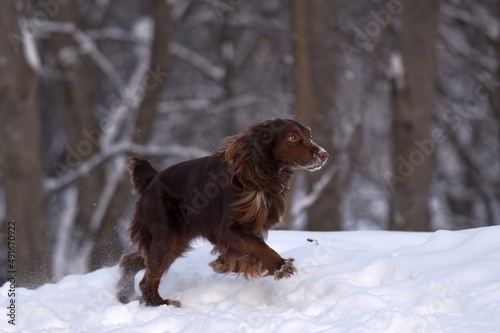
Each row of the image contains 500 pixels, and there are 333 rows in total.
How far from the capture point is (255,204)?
629cm

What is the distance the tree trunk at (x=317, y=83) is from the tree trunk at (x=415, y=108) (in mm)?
1280

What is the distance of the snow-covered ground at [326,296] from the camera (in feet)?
17.4

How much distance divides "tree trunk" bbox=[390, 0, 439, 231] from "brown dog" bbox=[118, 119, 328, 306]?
816 centimetres

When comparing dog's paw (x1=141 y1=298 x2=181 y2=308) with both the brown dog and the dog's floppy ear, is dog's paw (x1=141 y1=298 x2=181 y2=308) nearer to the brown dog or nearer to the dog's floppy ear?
the brown dog

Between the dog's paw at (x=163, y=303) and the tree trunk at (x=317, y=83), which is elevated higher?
the dog's paw at (x=163, y=303)

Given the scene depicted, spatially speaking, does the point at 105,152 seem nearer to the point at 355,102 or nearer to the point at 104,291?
the point at 355,102

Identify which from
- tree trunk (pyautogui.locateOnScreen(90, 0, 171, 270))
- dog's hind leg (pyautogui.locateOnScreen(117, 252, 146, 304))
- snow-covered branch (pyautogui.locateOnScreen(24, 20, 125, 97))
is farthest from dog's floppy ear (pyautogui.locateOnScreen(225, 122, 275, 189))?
snow-covered branch (pyautogui.locateOnScreen(24, 20, 125, 97))

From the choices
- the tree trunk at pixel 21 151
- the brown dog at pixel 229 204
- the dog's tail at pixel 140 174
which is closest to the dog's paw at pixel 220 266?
the brown dog at pixel 229 204

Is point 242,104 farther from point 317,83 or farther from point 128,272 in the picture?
point 128,272

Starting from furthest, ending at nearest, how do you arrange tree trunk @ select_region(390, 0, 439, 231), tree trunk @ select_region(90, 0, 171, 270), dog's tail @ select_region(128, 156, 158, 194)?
tree trunk @ select_region(90, 0, 171, 270) → tree trunk @ select_region(390, 0, 439, 231) → dog's tail @ select_region(128, 156, 158, 194)

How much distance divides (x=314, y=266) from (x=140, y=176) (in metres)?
1.66

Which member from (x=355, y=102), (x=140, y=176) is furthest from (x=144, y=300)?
(x=355, y=102)

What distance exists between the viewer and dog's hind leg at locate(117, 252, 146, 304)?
6770 mm

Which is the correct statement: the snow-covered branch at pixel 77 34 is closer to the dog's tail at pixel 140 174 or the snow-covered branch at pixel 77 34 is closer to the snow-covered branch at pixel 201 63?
the snow-covered branch at pixel 201 63
